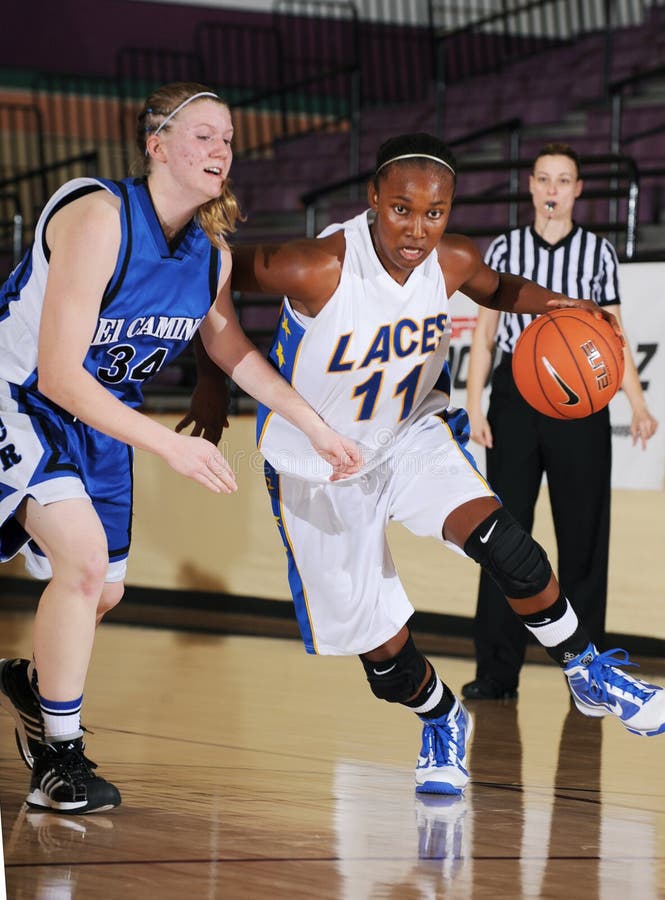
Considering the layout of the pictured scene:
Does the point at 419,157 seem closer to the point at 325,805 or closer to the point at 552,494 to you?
the point at 325,805

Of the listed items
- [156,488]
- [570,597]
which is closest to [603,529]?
[570,597]

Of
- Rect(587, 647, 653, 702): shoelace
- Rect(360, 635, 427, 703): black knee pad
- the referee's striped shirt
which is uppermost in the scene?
the referee's striped shirt

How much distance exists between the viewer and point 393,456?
3330 millimetres

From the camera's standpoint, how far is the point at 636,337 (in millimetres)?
5297

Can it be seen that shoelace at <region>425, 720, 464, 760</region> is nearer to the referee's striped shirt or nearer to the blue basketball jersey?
the blue basketball jersey

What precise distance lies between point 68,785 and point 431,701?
3.05 ft

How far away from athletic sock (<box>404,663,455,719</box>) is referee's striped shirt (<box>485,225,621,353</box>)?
1467 mm

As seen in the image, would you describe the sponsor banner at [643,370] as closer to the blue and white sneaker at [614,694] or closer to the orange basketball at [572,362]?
the orange basketball at [572,362]

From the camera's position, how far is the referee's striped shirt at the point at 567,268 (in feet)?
14.8

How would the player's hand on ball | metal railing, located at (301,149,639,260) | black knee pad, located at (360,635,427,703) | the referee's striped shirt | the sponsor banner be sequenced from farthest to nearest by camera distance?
metal railing, located at (301,149,639,260) < the sponsor banner < the referee's striped shirt < black knee pad, located at (360,635,427,703) < the player's hand on ball

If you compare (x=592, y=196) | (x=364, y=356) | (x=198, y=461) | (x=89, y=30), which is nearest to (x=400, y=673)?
(x=364, y=356)

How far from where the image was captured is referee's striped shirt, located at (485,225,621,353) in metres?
4.52

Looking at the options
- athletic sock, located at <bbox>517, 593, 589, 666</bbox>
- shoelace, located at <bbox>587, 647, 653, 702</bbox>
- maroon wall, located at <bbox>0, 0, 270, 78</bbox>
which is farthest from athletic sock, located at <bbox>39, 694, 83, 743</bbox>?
maroon wall, located at <bbox>0, 0, 270, 78</bbox>

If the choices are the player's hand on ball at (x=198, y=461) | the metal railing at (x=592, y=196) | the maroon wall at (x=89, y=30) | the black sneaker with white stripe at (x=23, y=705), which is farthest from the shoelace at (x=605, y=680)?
the maroon wall at (x=89, y=30)
